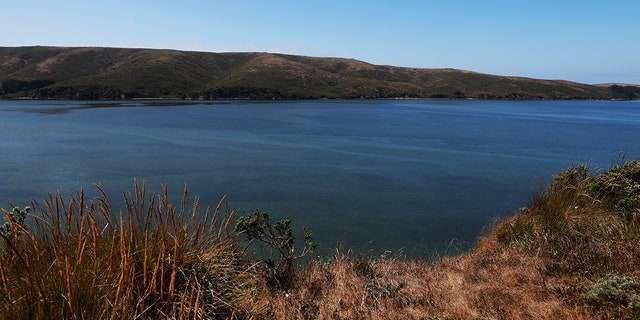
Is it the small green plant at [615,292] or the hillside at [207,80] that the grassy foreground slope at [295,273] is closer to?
the small green plant at [615,292]

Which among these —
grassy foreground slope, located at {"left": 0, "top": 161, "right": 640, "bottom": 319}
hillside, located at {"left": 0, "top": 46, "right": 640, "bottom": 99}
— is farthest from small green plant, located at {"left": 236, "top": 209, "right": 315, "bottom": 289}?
hillside, located at {"left": 0, "top": 46, "right": 640, "bottom": 99}

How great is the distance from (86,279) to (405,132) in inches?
1975

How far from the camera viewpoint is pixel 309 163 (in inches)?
1154

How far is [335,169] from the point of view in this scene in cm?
2714

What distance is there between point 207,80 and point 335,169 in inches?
5295

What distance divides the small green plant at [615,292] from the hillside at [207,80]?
425ft

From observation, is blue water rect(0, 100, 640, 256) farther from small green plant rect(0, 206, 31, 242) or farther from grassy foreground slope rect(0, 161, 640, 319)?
small green plant rect(0, 206, 31, 242)

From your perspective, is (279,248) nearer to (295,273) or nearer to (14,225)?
(295,273)

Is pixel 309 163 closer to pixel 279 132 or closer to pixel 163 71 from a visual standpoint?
pixel 279 132

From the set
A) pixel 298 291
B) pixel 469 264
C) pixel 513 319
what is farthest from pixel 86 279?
pixel 469 264

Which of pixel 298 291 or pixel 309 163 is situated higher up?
pixel 298 291

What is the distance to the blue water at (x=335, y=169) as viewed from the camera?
1650 centimetres

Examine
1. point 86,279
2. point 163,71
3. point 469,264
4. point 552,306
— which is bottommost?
point 469,264

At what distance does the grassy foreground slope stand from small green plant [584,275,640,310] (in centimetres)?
1
